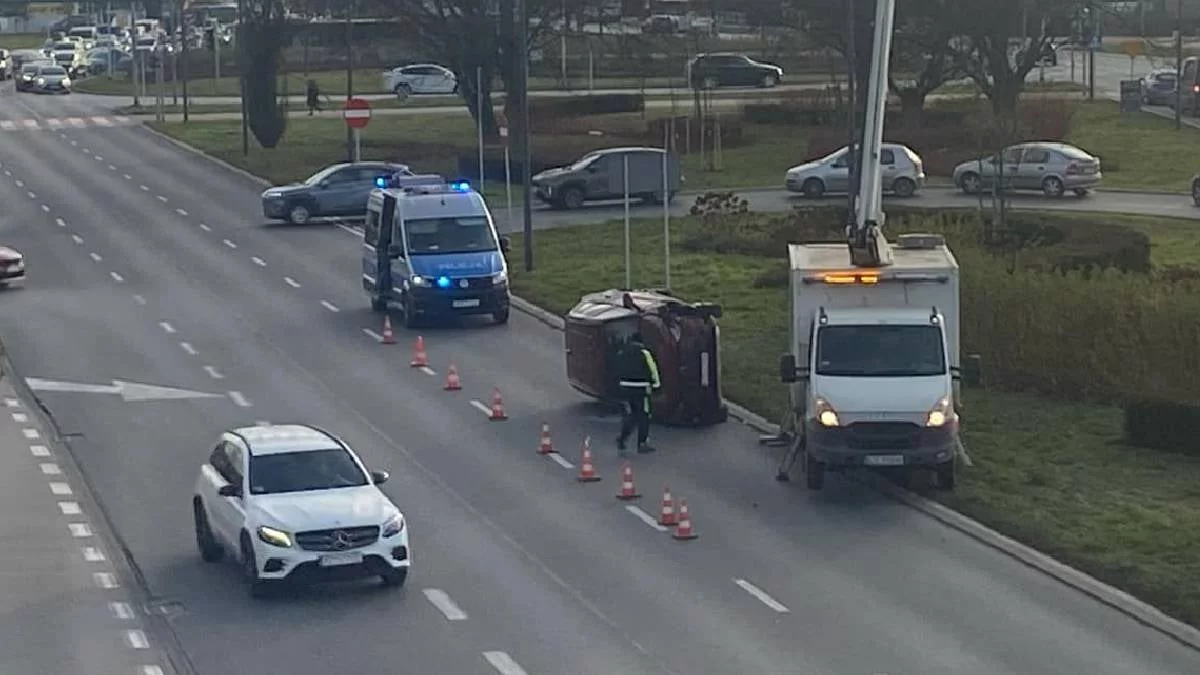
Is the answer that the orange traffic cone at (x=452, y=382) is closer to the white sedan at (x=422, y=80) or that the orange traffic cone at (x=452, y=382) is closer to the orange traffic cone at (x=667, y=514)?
the orange traffic cone at (x=667, y=514)

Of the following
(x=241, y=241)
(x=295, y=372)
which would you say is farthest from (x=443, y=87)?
(x=295, y=372)

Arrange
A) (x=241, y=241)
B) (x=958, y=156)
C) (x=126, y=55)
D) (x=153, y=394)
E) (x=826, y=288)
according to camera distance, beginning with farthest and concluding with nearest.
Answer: (x=126, y=55) → (x=958, y=156) → (x=241, y=241) → (x=153, y=394) → (x=826, y=288)

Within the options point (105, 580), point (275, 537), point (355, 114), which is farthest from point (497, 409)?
point (355, 114)

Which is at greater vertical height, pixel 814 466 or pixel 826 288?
pixel 826 288

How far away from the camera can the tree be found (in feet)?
245

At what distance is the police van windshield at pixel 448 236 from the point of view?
42.1 metres

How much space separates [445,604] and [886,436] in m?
6.82

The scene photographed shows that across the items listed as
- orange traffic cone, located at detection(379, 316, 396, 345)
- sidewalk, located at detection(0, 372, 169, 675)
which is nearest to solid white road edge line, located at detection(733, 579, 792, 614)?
sidewalk, located at detection(0, 372, 169, 675)

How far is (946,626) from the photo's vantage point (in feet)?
71.6

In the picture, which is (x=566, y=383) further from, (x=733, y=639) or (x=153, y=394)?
(x=733, y=639)

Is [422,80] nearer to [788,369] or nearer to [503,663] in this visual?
[788,369]

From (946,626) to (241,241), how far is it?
35.7 m

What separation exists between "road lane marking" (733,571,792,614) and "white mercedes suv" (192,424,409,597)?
3.37 meters

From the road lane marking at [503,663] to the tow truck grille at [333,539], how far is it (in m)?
2.37
